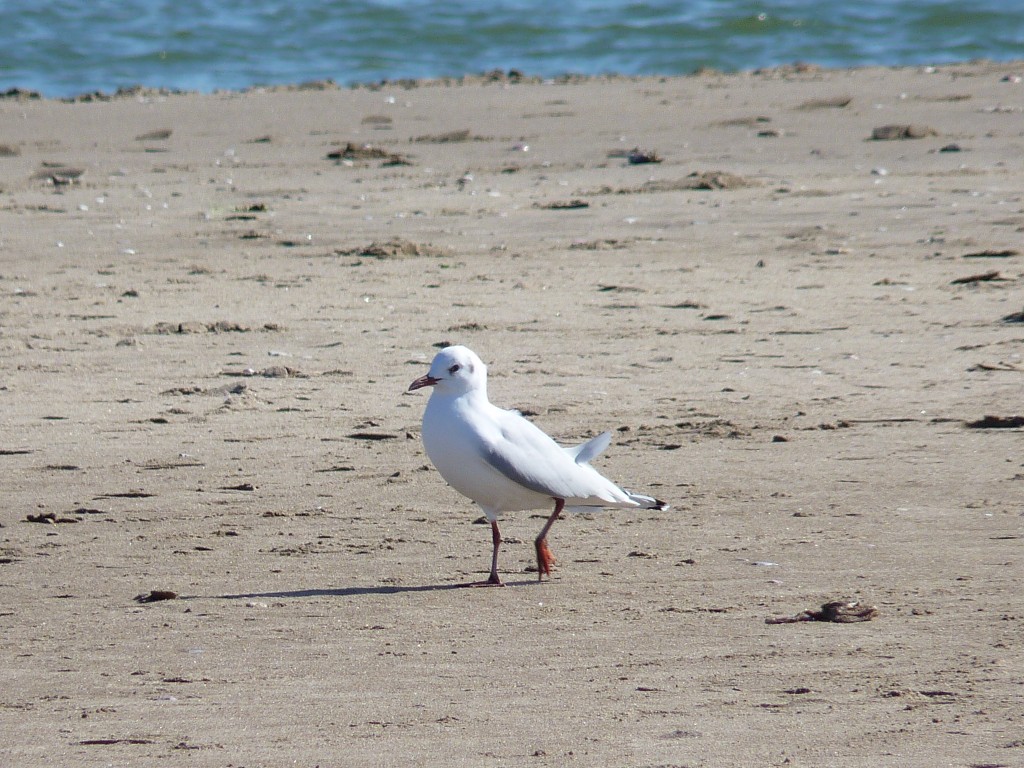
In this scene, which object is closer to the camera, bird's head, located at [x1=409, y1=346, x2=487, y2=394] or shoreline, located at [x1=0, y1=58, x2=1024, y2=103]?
bird's head, located at [x1=409, y1=346, x2=487, y2=394]

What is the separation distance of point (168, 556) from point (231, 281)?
5259 millimetres

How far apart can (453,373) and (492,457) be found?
33 centimetres

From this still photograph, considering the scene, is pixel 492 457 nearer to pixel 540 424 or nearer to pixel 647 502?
pixel 647 502

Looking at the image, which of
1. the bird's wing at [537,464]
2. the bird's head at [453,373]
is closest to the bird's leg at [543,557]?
the bird's wing at [537,464]

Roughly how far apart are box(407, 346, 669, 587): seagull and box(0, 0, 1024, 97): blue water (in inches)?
733

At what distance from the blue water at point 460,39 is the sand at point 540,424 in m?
8.76

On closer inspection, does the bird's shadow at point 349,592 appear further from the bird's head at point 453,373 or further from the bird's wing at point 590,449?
the bird's head at point 453,373

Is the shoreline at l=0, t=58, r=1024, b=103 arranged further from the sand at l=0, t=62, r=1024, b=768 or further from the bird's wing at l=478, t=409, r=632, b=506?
the bird's wing at l=478, t=409, r=632, b=506

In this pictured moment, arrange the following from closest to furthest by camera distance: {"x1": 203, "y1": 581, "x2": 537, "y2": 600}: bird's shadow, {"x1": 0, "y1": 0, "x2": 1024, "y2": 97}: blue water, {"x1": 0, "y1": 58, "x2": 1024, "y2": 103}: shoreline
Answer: {"x1": 203, "y1": 581, "x2": 537, "y2": 600}: bird's shadow, {"x1": 0, "y1": 58, "x2": 1024, "y2": 103}: shoreline, {"x1": 0, "y1": 0, "x2": 1024, "y2": 97}: blue water

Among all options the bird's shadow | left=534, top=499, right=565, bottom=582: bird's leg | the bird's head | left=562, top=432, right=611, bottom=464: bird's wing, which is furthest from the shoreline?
the bird's shadow

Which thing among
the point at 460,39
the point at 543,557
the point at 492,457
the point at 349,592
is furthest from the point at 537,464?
the point at 460,39

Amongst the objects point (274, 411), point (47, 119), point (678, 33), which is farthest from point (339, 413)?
Answer: point (678, 33)

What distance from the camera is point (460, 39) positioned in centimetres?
2762

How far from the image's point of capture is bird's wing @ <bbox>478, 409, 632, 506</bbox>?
5.32 m
